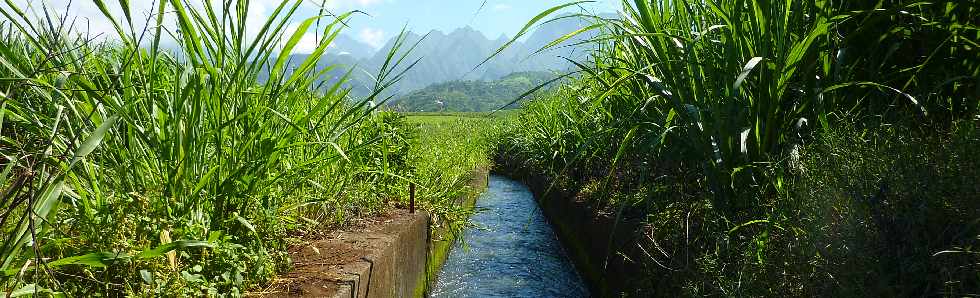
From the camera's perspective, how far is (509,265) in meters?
5.55

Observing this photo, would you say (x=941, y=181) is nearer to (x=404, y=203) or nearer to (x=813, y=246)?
(x=813, y=246)

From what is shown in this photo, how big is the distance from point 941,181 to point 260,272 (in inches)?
78.0

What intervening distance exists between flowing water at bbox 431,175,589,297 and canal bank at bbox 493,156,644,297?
0.46ft

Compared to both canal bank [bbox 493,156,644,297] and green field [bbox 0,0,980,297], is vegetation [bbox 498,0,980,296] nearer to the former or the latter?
green field [bbox 0,0,980,297]

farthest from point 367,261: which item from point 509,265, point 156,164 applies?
point 509,265

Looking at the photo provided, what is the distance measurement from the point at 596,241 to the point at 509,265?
145 centimetres

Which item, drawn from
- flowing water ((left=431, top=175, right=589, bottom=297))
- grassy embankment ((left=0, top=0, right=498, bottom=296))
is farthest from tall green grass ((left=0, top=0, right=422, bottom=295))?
flowing water ((left=431, top=175, right=589, bottom=297))

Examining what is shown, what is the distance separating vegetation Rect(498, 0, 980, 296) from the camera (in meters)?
1.48

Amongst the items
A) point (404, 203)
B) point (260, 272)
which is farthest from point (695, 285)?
point (404, 203)

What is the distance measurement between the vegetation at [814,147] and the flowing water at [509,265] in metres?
1.42

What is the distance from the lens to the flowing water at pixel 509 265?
487 cm

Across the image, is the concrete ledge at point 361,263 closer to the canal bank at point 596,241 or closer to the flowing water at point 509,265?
the flowing water at point 509,265

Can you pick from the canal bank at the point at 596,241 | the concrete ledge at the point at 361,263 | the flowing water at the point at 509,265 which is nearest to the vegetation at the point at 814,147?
the canal bank at the point at 596,241

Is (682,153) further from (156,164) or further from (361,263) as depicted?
(156,164)
